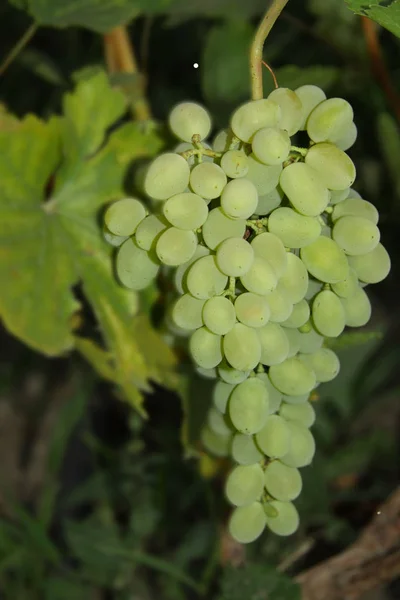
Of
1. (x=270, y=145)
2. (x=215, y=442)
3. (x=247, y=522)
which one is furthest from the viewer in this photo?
(x=215, y=442)

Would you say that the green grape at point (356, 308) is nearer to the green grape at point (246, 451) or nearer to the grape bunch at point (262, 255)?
the grape bunch at point (262, 255)

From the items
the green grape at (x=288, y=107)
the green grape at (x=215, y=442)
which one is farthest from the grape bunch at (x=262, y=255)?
the green grape at (x=215, y=442)

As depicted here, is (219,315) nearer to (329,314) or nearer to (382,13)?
(329,314)

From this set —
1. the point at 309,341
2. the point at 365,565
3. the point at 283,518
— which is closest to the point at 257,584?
the point at 365,565

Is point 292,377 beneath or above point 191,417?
above

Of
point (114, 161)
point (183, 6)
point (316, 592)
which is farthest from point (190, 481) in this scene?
point (183, 6)

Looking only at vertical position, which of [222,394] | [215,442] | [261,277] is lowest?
[215,442]
